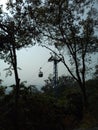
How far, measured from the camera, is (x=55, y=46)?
33094 mm

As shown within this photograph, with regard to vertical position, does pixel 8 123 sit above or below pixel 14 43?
below

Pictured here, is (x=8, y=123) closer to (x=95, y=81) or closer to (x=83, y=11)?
(x=83, y=11)

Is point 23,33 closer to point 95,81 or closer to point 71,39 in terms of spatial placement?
point 71,39

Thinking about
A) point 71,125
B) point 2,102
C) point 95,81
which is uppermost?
point 95,81

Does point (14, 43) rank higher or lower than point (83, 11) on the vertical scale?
lower

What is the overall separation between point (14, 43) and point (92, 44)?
11.4 metres

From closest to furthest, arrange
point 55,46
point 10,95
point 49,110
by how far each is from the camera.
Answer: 1. point 10,95
2. point 49,110
3. point 55,46

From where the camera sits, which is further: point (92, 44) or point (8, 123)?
point (92, 44)

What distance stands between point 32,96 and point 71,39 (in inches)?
328

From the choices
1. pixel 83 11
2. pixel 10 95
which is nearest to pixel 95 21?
pixel 83 11

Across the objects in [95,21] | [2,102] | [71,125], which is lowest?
[71,125]

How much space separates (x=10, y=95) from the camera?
23.8m

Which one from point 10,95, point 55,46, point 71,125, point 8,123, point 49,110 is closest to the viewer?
point 8,123

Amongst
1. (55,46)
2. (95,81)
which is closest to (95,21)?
(55,46)
